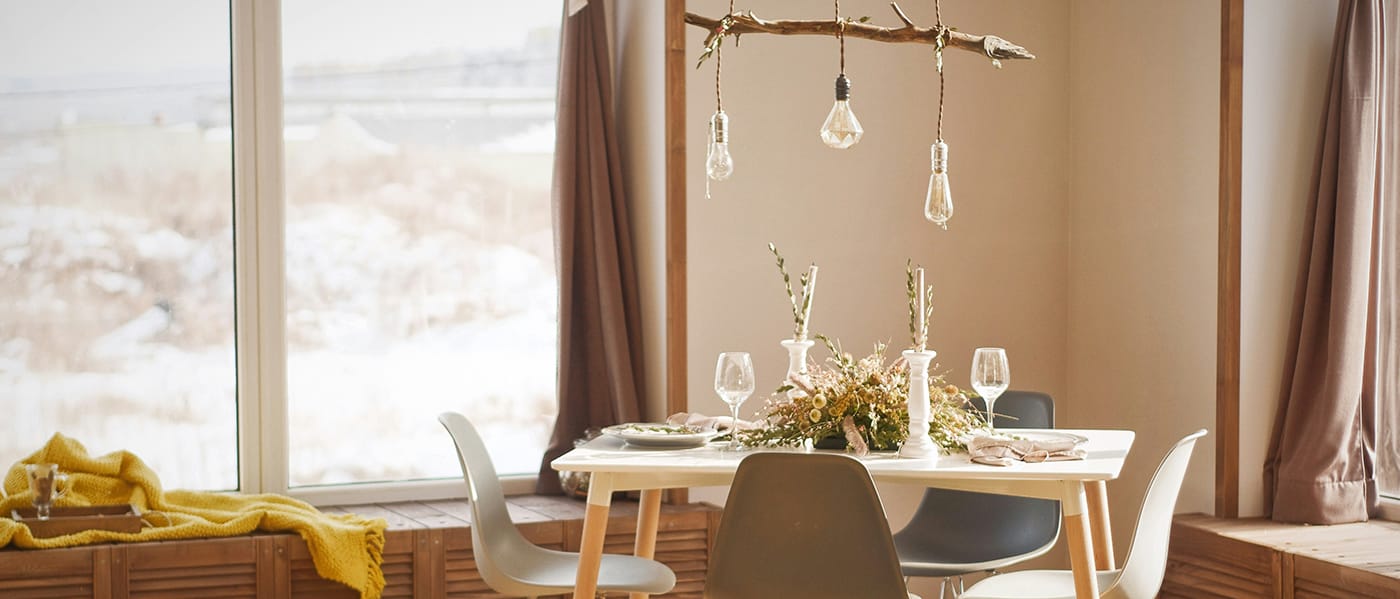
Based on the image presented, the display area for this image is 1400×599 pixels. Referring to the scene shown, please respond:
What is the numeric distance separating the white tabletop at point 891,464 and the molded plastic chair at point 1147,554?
97mm

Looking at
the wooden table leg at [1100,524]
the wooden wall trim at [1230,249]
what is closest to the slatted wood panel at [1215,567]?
the wooden wall trim at [1230,249]

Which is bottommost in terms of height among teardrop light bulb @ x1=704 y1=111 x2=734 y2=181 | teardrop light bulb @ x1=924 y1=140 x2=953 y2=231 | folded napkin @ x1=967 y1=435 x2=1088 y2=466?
Result: folded napkin @ x1=967 y1=435 x2=1088 y2=466

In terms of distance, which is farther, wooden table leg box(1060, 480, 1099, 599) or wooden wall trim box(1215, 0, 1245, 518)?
wooden wall trim box(1215, 0, 1245, 518)

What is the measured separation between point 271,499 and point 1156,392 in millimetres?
2504

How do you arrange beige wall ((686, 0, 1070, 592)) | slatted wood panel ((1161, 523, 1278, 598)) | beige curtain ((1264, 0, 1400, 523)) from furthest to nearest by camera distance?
1. beige wall ((686, 0, 1070, 592))
2. beige curtain ((1264, 0, 1400, 523))
3. slatted wood panel ((1161, 523, 1278, 598))

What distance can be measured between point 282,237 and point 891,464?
2091 millimetres

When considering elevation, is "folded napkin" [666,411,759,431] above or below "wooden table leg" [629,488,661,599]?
above

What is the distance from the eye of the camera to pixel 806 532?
2.26 m

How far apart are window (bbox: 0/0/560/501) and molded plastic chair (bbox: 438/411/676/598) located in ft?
3.38

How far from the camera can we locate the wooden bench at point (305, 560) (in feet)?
10.3

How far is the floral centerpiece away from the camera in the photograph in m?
2.62

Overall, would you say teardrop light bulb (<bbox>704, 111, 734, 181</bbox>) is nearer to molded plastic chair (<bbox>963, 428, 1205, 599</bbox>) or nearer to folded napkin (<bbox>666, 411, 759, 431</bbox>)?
folded napkin (<bbox>666, 411, 759, 431</bbox>)

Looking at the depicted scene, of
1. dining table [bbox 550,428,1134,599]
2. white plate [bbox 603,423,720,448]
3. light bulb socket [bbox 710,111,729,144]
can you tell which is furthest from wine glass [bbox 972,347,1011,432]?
light bulb socket [bbox 710,111,729,144]

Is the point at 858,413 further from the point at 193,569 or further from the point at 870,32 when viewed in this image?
the point at 193,569
